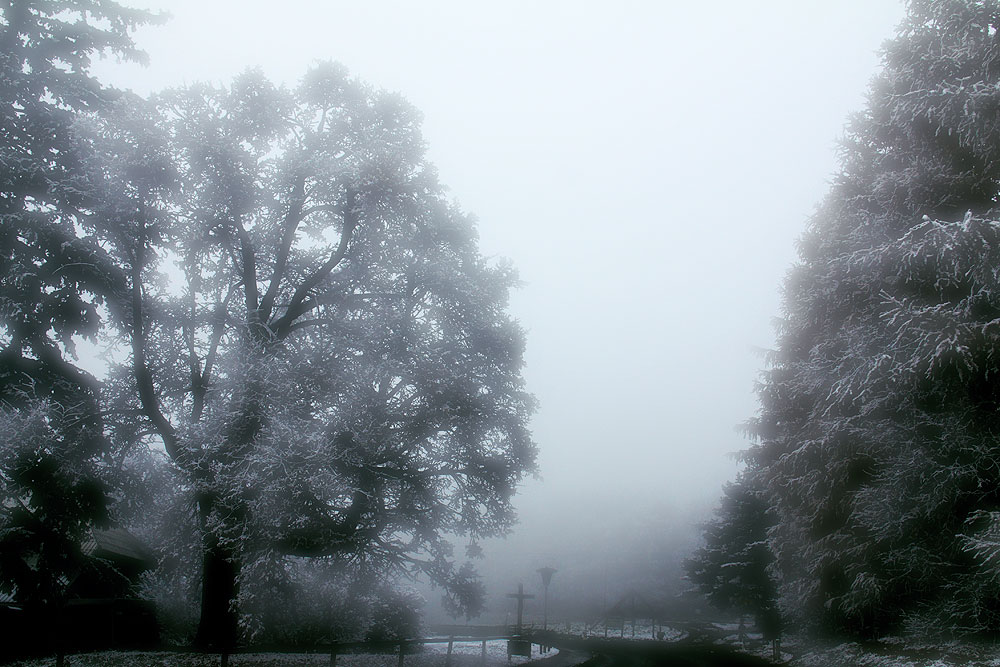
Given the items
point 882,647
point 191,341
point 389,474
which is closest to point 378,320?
point 389,474

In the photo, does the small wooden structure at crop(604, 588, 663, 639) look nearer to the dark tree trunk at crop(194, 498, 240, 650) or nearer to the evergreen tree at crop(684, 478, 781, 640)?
the evergreen tree at crop(684, 478, 781, 640)

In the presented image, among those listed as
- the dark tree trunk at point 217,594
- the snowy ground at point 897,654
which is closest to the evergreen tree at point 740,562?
the snowy ground at point 897,654

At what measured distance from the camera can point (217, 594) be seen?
11016 millimetres

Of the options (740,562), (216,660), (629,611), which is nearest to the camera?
(216,660)

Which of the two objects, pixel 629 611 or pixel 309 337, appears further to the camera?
pixel 629 611

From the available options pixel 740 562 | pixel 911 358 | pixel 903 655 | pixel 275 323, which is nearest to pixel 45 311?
pixel 275 323

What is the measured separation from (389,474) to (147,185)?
278 inches

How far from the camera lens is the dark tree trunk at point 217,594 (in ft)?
34.5

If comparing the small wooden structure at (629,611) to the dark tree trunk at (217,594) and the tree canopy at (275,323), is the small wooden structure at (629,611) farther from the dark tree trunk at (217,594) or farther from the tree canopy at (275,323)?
the dark tree trunk at (217,594)

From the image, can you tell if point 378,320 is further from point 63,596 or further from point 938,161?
point 938,161

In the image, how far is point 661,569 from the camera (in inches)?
2945

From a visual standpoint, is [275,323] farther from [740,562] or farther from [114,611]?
[740,562]

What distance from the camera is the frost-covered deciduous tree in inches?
400

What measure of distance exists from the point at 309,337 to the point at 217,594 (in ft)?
18.6
